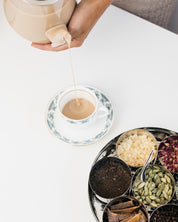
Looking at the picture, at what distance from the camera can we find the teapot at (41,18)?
2.23 feet

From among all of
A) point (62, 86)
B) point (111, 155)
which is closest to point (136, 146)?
point (111, 155)

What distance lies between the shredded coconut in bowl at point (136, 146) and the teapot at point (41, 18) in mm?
329

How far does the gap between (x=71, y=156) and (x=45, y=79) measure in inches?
11.9

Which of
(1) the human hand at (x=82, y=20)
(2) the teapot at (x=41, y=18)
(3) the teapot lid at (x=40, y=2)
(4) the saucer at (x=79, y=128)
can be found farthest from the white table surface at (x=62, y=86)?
(3) the teapot lid at (x=40, y=2)

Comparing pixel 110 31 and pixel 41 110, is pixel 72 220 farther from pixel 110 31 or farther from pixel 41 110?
pixel 110 31

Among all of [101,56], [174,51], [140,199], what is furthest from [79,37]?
[140,199]

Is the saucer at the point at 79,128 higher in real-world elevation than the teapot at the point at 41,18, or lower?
lower

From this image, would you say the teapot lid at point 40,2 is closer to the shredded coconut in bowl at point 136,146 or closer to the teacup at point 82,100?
the teacup at point 82,100

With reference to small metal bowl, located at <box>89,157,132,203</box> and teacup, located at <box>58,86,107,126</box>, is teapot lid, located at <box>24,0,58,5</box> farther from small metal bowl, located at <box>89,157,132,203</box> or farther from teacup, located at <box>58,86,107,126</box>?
small metal bowl, located at <box>89,157,132,203</box>

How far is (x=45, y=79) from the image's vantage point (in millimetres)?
999

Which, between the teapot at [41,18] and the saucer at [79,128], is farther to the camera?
the saucer at [79,128]

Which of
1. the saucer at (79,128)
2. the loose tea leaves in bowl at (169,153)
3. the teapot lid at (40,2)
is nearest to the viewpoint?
the teapot lid at (40,2)

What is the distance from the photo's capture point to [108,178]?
77 cm

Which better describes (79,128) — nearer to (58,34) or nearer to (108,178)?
(108,178)
